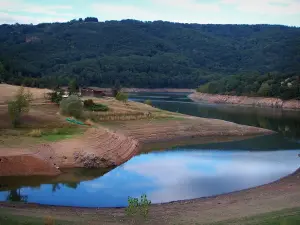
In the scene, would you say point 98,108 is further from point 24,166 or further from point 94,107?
point 24,166

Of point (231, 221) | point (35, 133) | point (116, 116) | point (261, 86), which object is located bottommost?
point (116, 116)

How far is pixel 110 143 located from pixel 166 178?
30.1 feet

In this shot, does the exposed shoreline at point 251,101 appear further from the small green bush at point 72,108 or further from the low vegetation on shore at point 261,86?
the small green bush at point 72,108

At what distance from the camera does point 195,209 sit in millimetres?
23203

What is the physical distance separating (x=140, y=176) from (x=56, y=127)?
38.4 feet

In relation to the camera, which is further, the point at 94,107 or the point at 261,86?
the point at 261,86

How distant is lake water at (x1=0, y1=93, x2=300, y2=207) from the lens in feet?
89.1

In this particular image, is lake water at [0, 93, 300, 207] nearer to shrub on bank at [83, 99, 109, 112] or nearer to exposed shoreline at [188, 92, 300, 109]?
shrub on bank at [83, 99, 109, 112]

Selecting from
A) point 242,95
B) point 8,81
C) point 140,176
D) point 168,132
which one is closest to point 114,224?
point 140,176

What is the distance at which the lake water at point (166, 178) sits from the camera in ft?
89.1

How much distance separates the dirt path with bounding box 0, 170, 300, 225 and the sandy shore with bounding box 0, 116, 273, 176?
8474 millimetres

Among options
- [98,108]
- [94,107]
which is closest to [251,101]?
[98,108]

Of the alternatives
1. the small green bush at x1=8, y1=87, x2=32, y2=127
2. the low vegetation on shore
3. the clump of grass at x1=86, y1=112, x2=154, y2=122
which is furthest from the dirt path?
the low vegetation on shore

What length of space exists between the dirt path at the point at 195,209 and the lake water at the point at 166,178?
2032mm
